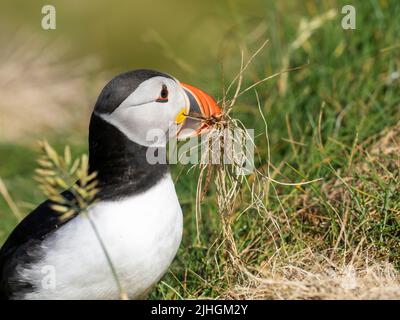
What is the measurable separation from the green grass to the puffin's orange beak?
373 millimetres

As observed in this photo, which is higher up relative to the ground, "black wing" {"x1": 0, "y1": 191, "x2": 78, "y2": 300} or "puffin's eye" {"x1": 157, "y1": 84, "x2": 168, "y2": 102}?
"puffin's eye" {"x1": 157, "y1": 84, "x2": 168, "y2": 102}

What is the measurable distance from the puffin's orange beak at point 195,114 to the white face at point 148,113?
119mm

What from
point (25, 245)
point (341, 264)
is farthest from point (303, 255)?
point (25, 245)

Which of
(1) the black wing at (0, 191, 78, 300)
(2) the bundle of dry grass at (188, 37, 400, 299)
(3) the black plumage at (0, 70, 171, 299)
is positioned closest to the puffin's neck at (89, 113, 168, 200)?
(3) the black plumage at (0, 70, 171, 299)

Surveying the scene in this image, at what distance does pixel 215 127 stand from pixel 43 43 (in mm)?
6446

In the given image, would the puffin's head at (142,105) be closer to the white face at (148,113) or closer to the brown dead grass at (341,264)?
the white face at (148,113)

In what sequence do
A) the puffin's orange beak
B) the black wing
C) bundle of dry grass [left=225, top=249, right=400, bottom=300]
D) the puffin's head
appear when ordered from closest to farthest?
bundle of dry grass [left=225, top=249, right=400, bottom=300], the puffin's head, the black wing, the puffin's orange beak

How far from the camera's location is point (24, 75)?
9695 mm

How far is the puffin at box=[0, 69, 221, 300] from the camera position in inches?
148

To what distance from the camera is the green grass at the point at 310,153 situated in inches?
174

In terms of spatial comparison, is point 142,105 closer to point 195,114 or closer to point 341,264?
point 195,114

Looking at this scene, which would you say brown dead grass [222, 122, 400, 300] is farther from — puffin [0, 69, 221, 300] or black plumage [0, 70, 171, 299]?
black plumage [0, 70, 171, 299]

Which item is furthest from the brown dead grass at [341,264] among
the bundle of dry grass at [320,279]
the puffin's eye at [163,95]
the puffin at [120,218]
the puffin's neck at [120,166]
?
the puffin's eye at [163,95]
